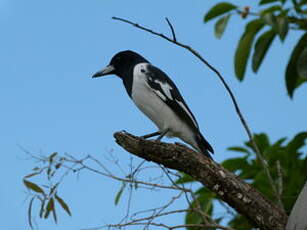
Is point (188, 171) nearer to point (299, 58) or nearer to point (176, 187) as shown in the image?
point (176, 187)

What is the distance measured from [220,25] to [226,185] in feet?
3.24

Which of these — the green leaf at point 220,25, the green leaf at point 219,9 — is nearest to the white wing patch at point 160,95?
the green leaf at point 219,9

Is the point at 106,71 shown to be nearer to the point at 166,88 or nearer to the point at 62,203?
the point at 166,88

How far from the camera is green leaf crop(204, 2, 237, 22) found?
4121 millimetres

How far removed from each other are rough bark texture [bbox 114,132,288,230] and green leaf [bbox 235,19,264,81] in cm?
71

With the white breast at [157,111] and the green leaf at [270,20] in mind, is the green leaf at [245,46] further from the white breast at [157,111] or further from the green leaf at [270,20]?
the white breast at [157,111]

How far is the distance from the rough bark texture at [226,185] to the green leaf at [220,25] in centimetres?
73

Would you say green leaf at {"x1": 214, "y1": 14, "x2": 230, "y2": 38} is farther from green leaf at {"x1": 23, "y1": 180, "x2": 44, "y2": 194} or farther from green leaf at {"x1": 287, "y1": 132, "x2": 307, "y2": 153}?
green leaf at {"x1": 23, "y1": 180, "x2": 44, "y2": 194}

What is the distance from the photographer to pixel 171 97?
16.9 feet

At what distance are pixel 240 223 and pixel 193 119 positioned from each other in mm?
903

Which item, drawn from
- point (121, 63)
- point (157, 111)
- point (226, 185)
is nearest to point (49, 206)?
point (226, 185)

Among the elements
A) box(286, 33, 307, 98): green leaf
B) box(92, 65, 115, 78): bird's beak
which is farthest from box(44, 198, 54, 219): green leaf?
box(92, 65, 115, 78): bird's beak

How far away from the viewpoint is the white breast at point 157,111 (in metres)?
5.11

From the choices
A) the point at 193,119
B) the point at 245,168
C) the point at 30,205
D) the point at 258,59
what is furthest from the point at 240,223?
the point at 30,205
